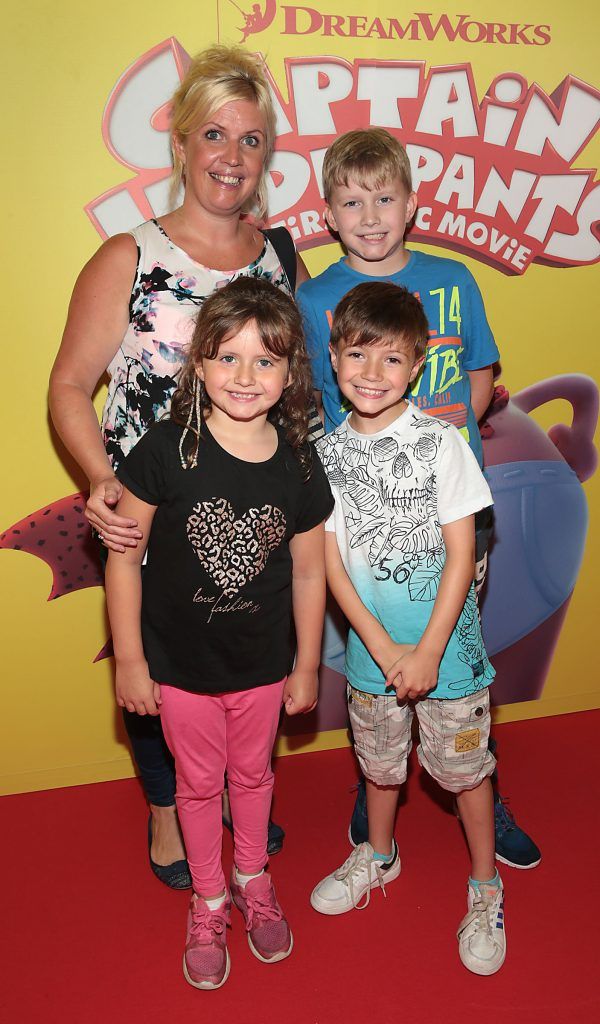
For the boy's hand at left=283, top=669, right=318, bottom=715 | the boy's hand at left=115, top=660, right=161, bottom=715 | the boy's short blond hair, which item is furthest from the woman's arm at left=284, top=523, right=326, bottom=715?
the boy's short blond hair

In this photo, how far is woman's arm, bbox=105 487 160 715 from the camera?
158 centimetres

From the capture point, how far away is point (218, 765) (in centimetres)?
175

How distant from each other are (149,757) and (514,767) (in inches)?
42.0

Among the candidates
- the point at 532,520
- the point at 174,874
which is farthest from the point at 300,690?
the point at 532,520

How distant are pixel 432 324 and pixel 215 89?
2.07ft

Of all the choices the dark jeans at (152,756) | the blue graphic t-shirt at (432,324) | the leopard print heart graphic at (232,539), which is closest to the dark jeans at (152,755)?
the dark jeans at (152,756)

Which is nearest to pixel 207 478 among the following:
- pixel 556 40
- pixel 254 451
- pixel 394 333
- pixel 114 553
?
pixel 254 451

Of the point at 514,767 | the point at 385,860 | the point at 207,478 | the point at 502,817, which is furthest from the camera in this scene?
the point at 514,767

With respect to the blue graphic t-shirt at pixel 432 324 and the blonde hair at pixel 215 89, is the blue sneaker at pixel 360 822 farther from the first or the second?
the blonde hair at pixel 215 89

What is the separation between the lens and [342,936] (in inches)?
73.5

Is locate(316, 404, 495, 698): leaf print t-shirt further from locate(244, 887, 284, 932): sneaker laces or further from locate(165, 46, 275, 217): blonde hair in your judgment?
locate(165, 46, 275, 217): blonde hair

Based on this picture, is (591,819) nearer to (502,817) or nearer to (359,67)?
(502,817)

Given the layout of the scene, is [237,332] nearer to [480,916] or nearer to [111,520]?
[111,520]

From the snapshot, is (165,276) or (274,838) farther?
(274,838)
